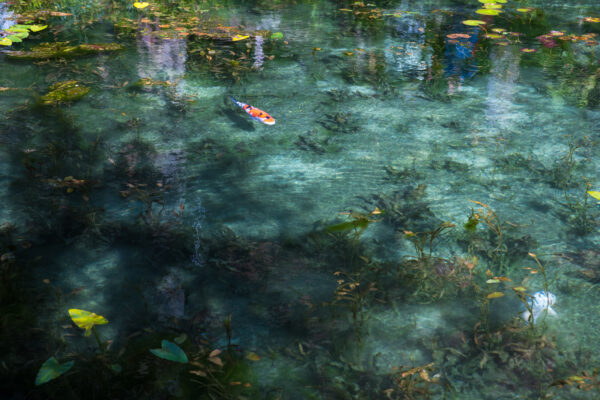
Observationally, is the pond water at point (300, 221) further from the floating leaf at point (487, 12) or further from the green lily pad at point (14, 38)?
the floating leaf at point (487, 12)

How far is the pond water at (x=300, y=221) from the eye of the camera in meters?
1.85

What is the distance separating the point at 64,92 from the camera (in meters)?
3.98

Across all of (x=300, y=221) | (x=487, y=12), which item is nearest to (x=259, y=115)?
(x=300, y=221)

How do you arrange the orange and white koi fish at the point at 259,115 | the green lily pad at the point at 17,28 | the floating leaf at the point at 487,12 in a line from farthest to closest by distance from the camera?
1. the floating leaf at the point at 487,12
2. the green lily pad at the point at 17,28
3. the orange and white koi fish at the point at 259,115

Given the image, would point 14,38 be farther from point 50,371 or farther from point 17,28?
point 50,371

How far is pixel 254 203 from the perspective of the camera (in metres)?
2.78

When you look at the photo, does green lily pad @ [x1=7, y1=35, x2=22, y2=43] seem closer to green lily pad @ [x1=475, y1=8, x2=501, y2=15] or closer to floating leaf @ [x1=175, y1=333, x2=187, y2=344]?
floating leaf @ [x1=175, y1=333, x2=187, y2=344]

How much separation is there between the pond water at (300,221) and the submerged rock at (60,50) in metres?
0.03

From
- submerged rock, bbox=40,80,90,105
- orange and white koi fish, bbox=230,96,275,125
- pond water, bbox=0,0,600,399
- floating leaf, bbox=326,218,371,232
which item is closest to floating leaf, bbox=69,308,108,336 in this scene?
pond water, bbox=0,0,600,399

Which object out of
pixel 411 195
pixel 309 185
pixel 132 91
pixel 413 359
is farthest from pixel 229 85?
pixel 413 359

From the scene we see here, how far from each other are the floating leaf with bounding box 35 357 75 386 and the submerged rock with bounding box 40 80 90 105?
2844 mm

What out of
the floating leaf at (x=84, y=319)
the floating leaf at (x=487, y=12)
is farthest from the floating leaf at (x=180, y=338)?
the floating leaf at (x=487, y=12)

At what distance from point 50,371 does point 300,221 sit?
145 centimetres

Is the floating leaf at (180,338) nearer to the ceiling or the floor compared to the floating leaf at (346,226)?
nearer to the floor
